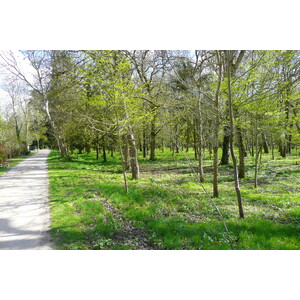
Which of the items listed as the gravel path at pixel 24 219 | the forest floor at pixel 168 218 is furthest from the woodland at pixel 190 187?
the gravel path at pixel 24 219

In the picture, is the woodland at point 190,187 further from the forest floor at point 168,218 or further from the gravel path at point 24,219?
the gravel path at point 24,219

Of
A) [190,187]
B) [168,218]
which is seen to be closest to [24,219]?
[168,218]

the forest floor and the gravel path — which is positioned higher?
the gravel path

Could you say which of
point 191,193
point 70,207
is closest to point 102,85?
point 70,207

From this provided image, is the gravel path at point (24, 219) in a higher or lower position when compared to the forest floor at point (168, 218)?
higher

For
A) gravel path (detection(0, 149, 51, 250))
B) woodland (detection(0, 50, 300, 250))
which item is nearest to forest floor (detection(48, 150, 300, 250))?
woodland (detection(0, 50, 300, 250))

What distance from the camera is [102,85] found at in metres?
4.97

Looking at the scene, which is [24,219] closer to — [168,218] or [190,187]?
[168,218]

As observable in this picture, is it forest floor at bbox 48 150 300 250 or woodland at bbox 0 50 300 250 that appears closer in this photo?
forest floor at bbox 48 150 300 250

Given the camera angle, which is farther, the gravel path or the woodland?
the woodland

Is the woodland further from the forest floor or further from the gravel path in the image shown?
the gravel path

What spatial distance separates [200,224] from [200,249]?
2.47ft

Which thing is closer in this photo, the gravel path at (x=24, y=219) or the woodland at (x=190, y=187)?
the gravel path at (x=24, y=219)
